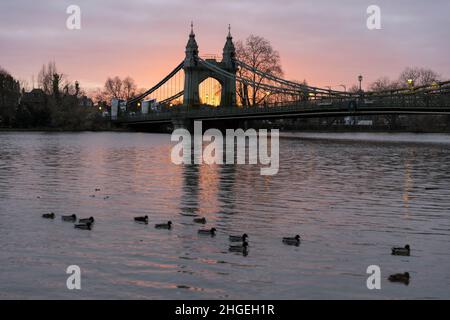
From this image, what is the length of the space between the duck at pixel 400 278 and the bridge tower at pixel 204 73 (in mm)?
98089

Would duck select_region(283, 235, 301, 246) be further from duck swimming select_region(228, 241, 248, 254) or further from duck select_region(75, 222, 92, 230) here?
duck select_region(75, 222, 92, 230)

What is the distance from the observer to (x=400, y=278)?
44.4ft

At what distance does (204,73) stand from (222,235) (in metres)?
96.7

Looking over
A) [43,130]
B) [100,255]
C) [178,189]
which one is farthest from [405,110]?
[43,130]

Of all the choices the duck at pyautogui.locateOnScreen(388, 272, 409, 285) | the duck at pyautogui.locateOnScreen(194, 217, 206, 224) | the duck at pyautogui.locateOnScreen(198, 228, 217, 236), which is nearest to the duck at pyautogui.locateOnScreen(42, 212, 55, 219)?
the duck at pyautogui.locateOnScreen(194, 217, 206, 224)

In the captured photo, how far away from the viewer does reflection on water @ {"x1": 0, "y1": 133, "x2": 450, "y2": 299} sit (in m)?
13.2

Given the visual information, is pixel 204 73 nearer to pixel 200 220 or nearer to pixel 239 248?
pixel 200 220

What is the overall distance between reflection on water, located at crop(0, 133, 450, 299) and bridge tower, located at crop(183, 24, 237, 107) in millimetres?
77977

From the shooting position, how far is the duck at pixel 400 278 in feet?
44.4

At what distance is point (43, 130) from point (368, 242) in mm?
113460

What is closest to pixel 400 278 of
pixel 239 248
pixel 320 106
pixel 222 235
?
pixel 239 248
